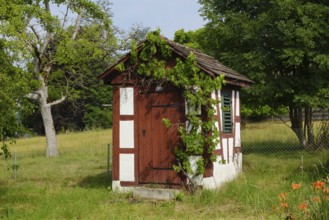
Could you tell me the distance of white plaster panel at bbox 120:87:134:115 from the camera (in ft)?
38.1

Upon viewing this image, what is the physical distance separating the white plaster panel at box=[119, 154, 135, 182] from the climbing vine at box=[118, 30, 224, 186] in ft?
4.31

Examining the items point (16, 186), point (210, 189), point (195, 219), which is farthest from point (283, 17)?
point (16, 186)

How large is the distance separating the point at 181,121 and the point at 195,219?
320 centimetres

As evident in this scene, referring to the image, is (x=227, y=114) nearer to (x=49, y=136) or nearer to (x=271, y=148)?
(x=271, y=148)

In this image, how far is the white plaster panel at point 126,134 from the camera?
11570 millimetres

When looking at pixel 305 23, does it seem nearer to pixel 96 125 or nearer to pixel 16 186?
pixel 16 186

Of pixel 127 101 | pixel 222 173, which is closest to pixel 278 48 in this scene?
pixel 222 173

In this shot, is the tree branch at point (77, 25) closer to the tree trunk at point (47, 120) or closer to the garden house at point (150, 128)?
the tree trunk at point (47, 120)

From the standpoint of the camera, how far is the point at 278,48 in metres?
16.2

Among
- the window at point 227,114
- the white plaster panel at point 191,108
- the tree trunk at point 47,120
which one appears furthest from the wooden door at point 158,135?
the tree trunk at point 47,120

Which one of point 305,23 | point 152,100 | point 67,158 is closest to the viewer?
point 152,100

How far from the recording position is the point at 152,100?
11367 millimetres

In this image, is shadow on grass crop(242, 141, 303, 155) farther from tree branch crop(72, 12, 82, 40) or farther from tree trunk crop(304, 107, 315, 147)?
tree branch crop(72, 12, 82, 40)

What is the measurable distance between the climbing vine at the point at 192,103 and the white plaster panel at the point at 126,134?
1360 millimetres
